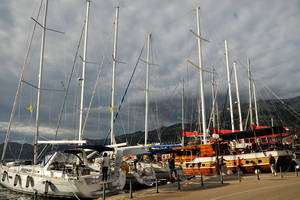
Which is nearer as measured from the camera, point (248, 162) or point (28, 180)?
point (28, 180)

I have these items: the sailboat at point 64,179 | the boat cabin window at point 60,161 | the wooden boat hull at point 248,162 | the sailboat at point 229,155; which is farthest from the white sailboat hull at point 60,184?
the wooden boat hull at point 248,162

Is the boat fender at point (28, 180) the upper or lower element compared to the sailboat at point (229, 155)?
lower

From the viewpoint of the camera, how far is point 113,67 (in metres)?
27.5

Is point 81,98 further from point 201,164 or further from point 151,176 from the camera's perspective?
point 201,164

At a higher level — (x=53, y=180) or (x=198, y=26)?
(x=198, y=26)

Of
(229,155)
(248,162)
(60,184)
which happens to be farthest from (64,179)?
(248,162)

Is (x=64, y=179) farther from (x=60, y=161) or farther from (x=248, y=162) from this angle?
(x=248, y=162)

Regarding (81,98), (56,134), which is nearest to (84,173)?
(56,134)

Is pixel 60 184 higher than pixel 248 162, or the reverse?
pixel 248 162

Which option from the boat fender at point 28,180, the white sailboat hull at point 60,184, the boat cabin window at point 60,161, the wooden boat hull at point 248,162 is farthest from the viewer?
the wooden boat hull at point 248,162

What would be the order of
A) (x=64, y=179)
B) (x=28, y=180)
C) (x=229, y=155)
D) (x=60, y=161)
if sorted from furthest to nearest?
1. (x=229, y=155)
2. (x=60, y=161)
3. (x=28, y=180)
4. (x=64, y=179)

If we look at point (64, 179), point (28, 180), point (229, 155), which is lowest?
point (28, 180)

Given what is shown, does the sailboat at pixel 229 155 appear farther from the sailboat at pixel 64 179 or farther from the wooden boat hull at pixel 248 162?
the sailboat at pixel 64 179

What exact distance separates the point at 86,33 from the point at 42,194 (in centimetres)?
1835
